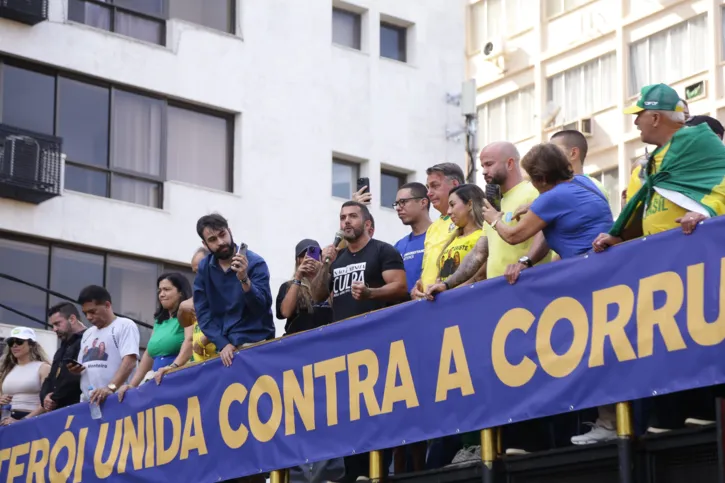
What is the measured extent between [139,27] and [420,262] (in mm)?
13357

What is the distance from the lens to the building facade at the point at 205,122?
885 inches

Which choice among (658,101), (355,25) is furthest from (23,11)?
(658,101)

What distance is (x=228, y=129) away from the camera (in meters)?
25.2

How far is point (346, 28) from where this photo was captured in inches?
1081

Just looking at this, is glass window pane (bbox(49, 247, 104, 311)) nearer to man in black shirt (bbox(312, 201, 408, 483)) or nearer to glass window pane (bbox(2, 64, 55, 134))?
glass window pane (bbox(2, 64, 55, 134))

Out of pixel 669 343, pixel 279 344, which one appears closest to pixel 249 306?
pixel 279 344

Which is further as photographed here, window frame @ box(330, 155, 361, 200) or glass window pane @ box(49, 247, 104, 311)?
window frame @ box(330, 155, 361, 200)

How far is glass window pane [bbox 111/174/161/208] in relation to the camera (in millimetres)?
23344

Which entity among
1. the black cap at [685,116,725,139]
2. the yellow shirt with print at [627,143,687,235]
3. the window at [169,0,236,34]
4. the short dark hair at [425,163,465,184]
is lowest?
the yellow shirt with print at [627,143,687,235]

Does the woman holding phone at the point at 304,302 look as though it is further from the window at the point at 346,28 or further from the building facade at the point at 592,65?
the building facade at the point at 592,65

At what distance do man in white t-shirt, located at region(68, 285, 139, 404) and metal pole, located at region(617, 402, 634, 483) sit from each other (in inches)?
239

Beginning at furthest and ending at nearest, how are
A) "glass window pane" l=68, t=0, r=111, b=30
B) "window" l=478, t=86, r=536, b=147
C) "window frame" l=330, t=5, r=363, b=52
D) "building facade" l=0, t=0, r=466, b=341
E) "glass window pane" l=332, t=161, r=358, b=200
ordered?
"window" l=478, t=86, r=536, b=147, "window frame" l=330, t=5, r=363, b=52, "glass window pane" l=332, t=161, r=358, b=200, "glass window pane" l=68, t=0, r=111, b=30, "building facade" l=0, t=0, r=466, b=341

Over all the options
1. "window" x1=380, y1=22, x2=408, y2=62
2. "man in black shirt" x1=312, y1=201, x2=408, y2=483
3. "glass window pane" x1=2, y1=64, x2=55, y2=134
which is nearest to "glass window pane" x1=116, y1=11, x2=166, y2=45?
"glass window pane" x1=2, y1=64, x2=55, y2=134

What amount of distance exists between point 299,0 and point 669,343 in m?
18.9
